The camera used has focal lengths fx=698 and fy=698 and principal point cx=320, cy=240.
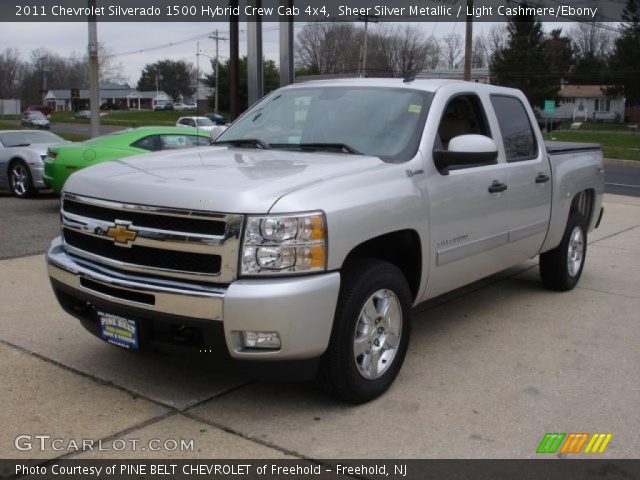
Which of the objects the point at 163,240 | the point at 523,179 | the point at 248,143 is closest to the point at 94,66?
the point at 248,143

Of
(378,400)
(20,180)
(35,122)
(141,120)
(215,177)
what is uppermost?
(141,120)

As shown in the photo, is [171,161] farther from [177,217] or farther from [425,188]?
[425,188]

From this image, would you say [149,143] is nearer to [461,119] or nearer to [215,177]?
[461,119]

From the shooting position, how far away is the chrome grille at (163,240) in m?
3.45

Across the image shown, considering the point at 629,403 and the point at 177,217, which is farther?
the point at 629,403

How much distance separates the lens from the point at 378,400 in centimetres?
406

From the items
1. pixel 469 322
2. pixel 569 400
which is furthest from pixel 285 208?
pixel 469 322

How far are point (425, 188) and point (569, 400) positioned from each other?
153 cm

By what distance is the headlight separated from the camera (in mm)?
3424

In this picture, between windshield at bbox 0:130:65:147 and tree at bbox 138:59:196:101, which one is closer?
windshield at bbox 0:130:65:147

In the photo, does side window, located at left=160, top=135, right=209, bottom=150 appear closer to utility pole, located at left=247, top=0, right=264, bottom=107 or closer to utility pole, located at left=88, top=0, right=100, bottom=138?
utility pole, located at left=247, top=0, right=264, bottom=107

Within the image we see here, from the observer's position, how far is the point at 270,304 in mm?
3363

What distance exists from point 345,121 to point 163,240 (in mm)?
1768

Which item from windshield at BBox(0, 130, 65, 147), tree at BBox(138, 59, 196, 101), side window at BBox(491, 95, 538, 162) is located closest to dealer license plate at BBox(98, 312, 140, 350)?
side window at BBox(491, 95, 538, 162)
